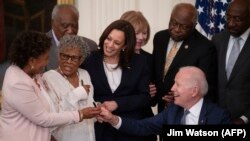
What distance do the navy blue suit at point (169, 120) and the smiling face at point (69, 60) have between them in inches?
22.8

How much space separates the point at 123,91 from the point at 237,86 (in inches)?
39.5

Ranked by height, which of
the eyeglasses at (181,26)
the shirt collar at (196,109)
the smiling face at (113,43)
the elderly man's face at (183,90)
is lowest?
the shirt collar at (196,109)

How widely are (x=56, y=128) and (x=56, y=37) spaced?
3.02 feet

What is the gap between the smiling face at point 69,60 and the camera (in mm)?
3270

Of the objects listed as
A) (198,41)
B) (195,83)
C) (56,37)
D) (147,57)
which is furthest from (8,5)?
(195,83)

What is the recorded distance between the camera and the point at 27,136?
3.08 metres

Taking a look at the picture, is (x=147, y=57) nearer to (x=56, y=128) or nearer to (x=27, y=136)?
(x=56, y=128)

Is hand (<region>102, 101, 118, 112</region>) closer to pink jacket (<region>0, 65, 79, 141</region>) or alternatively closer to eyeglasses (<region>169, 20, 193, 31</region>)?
pink jacket (<region>0, 65, 79, 141</region>)

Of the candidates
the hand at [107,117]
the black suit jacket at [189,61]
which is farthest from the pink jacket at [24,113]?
the black suit jacket at [189,61]

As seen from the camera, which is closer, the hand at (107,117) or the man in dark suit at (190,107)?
the man in dark suit at (190,107)

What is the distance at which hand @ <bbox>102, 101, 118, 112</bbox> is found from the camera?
3.48 meters

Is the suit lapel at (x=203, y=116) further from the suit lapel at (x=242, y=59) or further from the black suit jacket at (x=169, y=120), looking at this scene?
the suit lapel at (x=242, y=59)

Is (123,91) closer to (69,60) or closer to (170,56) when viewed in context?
(69,60)

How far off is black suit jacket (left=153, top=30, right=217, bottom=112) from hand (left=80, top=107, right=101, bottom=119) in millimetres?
868
